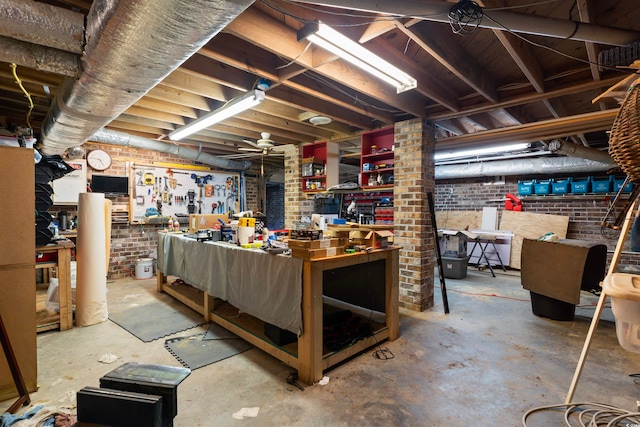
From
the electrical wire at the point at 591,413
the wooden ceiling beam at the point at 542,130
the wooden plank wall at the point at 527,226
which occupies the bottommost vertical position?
the electrical wire at the point at 591,413

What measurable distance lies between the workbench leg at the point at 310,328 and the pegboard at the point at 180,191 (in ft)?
14.1

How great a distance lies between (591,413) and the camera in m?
1.81

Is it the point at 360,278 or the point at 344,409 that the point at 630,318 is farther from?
the point at 360,278

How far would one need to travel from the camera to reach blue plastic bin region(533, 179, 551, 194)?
5910 millimetres

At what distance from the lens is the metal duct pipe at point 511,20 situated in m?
1.47

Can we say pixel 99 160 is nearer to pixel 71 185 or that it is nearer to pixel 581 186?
pixel 71 185

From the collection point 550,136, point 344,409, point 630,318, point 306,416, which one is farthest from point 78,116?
point 550,136

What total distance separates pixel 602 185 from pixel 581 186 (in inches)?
11.3

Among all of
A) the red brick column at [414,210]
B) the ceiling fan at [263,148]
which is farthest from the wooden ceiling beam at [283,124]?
the red brick column at [414,210]

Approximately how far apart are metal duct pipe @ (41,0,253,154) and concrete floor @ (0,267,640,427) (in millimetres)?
2080

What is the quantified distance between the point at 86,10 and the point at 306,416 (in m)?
3.00

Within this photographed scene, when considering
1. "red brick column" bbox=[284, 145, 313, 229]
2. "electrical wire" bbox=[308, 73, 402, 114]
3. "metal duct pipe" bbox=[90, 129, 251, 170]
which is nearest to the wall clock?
"metal duct pipe" bbox=[90, 129, 251, 170]

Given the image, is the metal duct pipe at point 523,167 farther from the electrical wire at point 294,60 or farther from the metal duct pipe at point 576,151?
the electrical wire at point 294,60

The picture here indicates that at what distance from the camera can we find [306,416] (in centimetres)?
178
